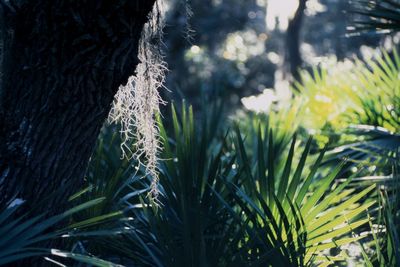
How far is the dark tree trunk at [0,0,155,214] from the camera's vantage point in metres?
2.96

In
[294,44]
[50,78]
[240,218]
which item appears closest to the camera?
[50,78]

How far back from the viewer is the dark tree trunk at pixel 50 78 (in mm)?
2955

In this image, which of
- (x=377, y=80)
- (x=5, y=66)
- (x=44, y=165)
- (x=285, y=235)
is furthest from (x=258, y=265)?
(x=377, y=80)

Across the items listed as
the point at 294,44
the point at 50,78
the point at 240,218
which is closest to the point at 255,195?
the point at 240,218

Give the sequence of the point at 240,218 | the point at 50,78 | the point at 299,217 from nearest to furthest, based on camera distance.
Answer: the point at 50,78
the point at 240,218
the point at 299,217

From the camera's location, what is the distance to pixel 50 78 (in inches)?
117

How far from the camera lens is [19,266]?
2959 mm

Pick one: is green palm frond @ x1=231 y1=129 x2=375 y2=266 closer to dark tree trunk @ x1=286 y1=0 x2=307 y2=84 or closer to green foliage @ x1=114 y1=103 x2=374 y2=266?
green foliage @ x1=114 y1=103 x2=374 y2=266

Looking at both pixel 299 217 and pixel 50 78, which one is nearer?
pixel 50 78

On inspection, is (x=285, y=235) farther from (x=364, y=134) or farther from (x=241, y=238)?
(x=364, y=134)

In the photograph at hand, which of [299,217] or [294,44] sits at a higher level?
[294,44]

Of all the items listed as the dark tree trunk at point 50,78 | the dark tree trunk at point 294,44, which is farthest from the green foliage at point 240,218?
the dark tree trunk at point 294,44

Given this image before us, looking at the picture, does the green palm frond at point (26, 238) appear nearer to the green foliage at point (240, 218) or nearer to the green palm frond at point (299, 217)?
the green foliage at point (240, 218)

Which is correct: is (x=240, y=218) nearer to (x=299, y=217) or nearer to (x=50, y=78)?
(x=299, y=217)
